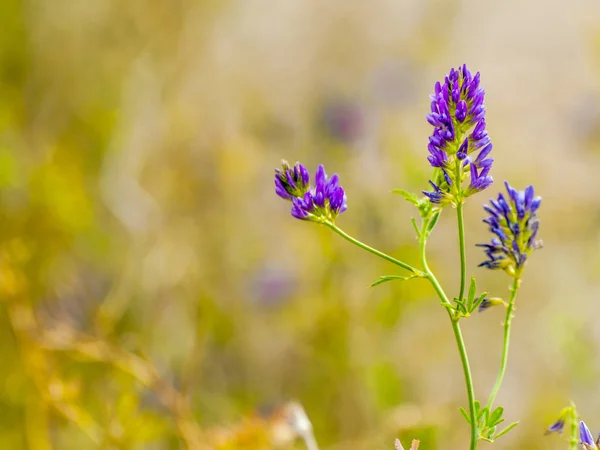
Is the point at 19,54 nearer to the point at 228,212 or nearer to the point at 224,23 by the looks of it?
the point at 224,23

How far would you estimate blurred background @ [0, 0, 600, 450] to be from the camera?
117 cm

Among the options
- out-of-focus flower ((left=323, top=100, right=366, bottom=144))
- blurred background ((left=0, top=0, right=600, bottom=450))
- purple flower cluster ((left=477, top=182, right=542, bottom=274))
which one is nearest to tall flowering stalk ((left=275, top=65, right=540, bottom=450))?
purple flower cluster ((left=477, top=182, right=542, bottom=274))

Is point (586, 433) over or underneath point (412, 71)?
underneath

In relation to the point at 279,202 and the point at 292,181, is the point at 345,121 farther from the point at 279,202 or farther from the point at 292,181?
the point at 292,181

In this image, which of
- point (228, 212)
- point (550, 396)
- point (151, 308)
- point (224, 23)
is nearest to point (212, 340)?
point (151, 308)

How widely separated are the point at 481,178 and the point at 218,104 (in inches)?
61.2

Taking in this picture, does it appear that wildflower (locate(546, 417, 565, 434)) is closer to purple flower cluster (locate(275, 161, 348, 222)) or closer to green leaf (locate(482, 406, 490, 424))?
green leaf (locate(482, 406, 490, 424))

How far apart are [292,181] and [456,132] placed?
0.09m

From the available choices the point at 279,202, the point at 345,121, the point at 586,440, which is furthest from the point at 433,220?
the point at 279,202

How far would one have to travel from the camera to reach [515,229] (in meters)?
0.31

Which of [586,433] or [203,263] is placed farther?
[203,263]

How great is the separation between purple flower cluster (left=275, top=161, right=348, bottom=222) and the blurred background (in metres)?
0.58

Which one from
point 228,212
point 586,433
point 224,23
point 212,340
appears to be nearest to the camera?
point 586,433

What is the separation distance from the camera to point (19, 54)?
1703 millimetres
